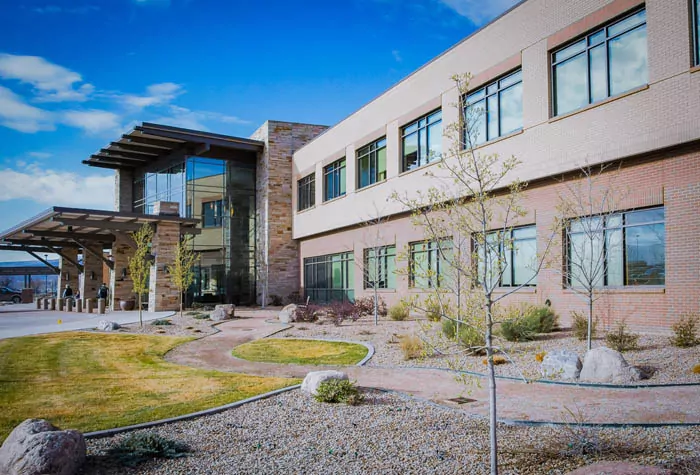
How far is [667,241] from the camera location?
12.3 meters

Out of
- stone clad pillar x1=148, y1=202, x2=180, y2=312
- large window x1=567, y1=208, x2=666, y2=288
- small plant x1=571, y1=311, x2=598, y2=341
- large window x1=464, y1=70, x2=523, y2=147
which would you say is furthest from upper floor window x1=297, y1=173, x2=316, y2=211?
small plant x1=571, y1=311, x2=598, y2=341

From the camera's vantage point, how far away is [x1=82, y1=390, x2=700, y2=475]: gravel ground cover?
5395mm

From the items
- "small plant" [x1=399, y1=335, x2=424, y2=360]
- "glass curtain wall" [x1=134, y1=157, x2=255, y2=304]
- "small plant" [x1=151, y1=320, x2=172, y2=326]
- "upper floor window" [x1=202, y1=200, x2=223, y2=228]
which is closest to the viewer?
"small plant" [x1=399, y1=335, x2=424, y2=360]

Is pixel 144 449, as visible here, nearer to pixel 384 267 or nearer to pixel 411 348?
pixel 411 348

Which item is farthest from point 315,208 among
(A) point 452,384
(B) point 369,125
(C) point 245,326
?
(A) point 452,384

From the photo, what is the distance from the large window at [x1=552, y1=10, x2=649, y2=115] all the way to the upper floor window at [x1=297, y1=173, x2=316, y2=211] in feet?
60.4

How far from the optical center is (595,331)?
13055mm

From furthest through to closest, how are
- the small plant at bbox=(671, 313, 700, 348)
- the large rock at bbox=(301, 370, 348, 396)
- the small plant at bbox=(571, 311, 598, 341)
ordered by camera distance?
the small plant at bbox=(571, 311, 598, 341)
the small plant at bbox=(671, 313, 700, 348)
the large rock at bbox=(301, 370, 348, 396)

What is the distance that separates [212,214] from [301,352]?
21.2 m

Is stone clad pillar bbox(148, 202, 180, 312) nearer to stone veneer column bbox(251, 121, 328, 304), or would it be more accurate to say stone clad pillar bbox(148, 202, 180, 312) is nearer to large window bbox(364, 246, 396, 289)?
stone veneer column bbox(251, 121, 328, 304)

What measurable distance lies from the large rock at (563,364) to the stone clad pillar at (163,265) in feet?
71.6

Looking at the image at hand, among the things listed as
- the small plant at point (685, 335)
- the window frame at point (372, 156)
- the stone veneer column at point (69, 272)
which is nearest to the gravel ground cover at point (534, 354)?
the small plant at point (685, 335)

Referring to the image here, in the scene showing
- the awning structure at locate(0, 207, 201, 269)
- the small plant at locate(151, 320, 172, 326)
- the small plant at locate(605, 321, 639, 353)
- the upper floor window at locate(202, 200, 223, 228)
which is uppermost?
the upper floor window at locate(202, 200, 223, 228)

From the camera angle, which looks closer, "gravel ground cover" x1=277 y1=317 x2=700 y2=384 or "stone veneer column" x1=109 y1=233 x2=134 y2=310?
"gravel ground cover" x1=277 y1=317 x2=700 y2=384
